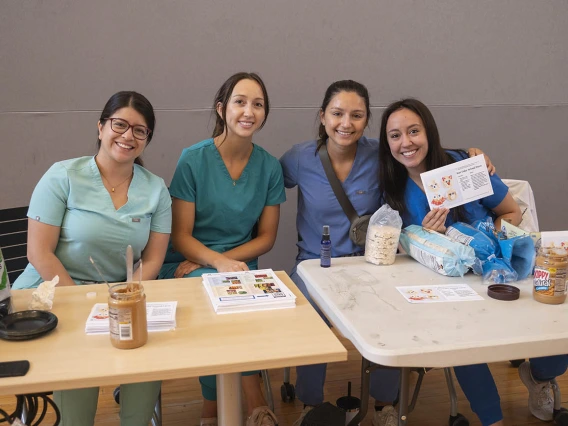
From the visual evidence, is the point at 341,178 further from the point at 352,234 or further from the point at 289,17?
the point at 289,17

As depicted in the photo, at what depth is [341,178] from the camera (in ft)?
7.97

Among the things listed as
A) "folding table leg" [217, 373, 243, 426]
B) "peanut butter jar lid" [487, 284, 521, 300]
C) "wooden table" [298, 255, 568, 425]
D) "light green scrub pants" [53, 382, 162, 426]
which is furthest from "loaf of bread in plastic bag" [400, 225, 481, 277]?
"light green scrub pants" [53, 382, 162, 426]

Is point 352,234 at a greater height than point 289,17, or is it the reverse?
point 289,17

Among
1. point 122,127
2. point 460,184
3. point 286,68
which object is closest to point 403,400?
point 460,184

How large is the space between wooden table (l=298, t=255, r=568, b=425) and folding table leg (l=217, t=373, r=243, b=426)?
334 millimetres

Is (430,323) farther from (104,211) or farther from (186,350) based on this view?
(104,211)

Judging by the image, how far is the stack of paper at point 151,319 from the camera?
52.8 inches

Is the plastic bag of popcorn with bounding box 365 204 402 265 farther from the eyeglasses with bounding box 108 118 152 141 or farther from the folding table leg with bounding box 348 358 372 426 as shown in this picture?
the eyeglasses with bounding box 108 118 152 141

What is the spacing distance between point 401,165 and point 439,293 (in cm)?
86

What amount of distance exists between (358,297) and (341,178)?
91 cm

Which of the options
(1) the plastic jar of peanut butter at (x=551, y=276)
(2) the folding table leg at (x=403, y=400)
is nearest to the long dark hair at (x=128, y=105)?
(2) the folding table leg at (x=403, y=400)

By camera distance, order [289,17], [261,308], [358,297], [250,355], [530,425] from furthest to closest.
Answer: [289,17]
[530,425]
[358,297]
[261,308]
[250,355]

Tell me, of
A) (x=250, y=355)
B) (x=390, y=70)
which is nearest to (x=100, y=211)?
(x=250, y=355)

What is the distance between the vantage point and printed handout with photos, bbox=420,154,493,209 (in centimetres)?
210
